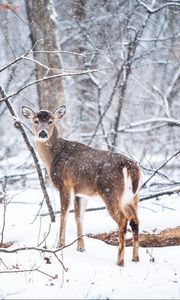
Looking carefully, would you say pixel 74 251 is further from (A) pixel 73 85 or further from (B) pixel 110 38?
(A) pixel 73 85

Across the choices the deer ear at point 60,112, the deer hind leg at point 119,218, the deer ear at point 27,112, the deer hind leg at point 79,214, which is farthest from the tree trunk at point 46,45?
the deer hind leg at point 119,218

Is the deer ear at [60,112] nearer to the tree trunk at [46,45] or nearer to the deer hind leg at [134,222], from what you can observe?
the deer hind leg at [134,222]

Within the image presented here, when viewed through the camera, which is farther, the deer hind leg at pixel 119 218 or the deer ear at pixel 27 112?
the deer ear at pixel 27 112

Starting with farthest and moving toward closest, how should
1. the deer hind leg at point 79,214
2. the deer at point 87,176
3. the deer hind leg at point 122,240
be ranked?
the deer hind leg at point 79,214, the deer at point 87,176, the deer hind leg at point 122,240

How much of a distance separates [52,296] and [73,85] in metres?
12.1

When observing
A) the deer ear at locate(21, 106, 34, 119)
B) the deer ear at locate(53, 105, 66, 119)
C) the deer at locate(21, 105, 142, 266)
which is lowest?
the deer at locate(21, 105, 142, 266)

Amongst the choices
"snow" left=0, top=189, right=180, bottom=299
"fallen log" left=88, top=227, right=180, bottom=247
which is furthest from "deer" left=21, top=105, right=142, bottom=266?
"fallen log" left=88, top=227, right=180, bottom=247

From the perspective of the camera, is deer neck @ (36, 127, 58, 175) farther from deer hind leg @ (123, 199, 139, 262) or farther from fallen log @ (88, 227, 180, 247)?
deer hind leg @ (123, 199, 139, 262)

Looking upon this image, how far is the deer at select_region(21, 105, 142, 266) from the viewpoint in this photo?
7410mm

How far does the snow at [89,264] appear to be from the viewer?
610 centimetres

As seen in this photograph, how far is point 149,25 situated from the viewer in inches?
647

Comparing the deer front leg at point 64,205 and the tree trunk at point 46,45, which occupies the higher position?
the tree trunk at point 46,45

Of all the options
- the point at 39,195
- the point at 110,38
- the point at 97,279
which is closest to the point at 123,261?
the point at 97,279

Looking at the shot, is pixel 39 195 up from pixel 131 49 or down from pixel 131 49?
down
